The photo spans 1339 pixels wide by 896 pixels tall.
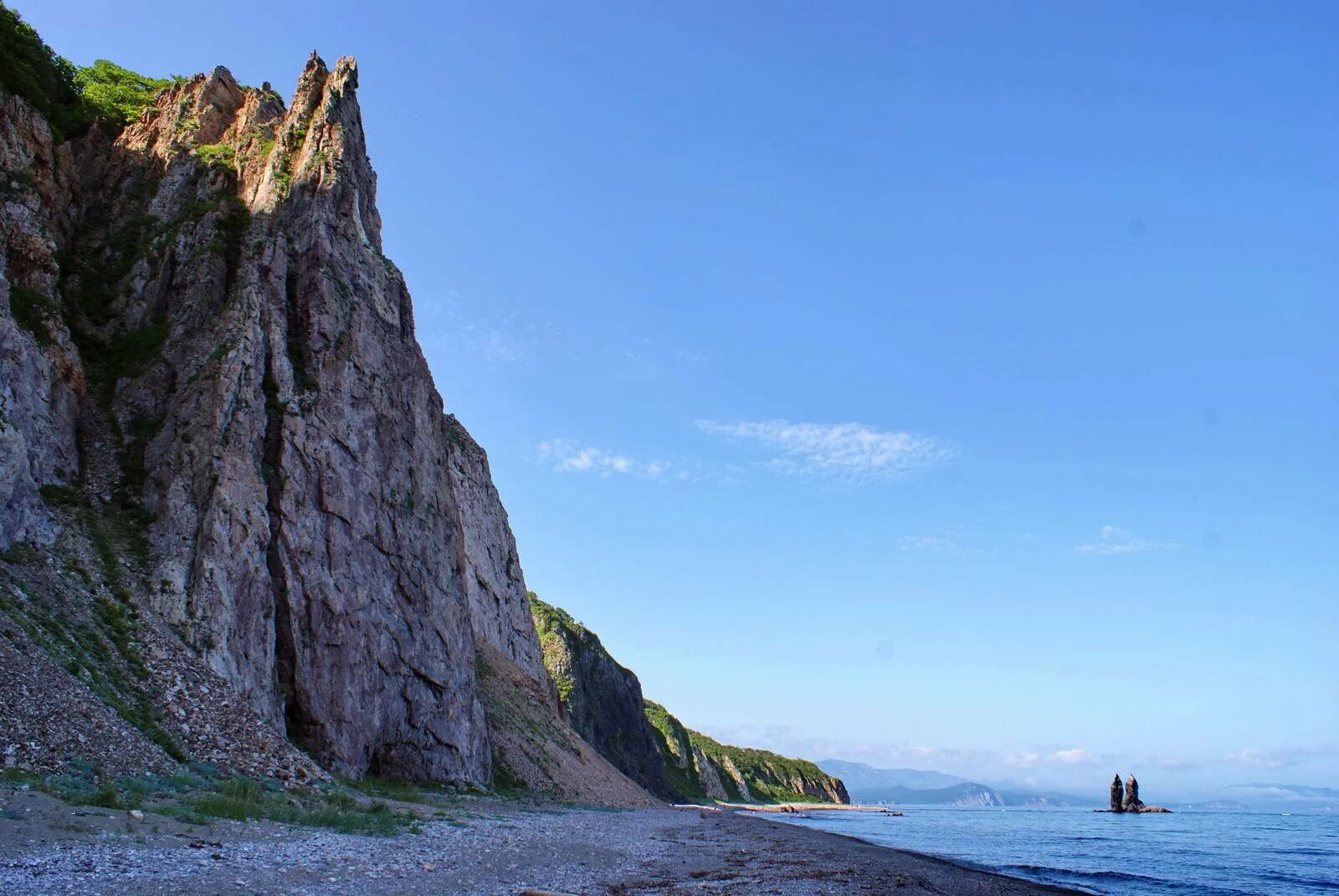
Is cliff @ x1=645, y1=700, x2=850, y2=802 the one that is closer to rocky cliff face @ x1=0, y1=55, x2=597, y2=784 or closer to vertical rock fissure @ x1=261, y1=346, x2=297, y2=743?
rocky cliff face @ x1=0, y1=55, x2=597, y2=784

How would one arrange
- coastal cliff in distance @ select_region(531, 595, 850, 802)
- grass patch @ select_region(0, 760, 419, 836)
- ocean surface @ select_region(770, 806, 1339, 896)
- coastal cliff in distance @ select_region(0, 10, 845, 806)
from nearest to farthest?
grass patch @ select_region(0, 760, 419, 836)
coastal cliff in distance @ select_region(0, 10, 845, 806)
ocean surface @ select_region(770, 806, 1339, 896)
coastal cliff in distance @ select_region(531, 595, 850, 802)

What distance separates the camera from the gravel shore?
352 inches

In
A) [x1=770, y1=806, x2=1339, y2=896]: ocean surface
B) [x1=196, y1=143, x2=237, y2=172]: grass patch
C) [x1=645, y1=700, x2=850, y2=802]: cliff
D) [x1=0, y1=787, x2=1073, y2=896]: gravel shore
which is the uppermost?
[x1=196, y1=143, x2=237, y2=172]: grass patch

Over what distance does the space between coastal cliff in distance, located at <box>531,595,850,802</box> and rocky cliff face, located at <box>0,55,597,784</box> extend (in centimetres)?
3510

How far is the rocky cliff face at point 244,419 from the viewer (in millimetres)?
23594

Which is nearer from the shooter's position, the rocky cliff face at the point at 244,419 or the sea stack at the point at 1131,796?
the rocky cliff face at the point at 244,419

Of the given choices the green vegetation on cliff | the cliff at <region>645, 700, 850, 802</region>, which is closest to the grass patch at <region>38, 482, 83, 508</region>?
the green vegetation on cliff

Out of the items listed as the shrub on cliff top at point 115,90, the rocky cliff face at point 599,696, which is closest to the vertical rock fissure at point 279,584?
the shrub on cliff top at point 115,90

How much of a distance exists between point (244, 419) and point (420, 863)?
66.7 ft

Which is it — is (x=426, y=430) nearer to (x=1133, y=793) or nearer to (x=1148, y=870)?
(x=1148, y=870)

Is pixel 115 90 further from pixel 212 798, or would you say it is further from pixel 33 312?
pixel 212 798

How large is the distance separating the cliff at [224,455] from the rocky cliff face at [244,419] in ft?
0.34

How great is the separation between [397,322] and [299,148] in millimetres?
10006

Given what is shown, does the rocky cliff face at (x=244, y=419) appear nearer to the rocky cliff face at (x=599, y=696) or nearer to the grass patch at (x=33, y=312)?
the grass patch at (x=33, y=312)
